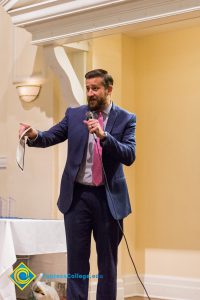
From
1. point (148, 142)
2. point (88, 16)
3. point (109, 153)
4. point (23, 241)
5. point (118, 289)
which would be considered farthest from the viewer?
point (148, 142)

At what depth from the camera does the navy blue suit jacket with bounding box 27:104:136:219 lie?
2.88 metres

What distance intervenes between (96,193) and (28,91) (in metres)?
2.18

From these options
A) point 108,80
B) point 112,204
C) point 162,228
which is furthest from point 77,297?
point 162,228

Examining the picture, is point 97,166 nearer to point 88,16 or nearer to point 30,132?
point 30,132

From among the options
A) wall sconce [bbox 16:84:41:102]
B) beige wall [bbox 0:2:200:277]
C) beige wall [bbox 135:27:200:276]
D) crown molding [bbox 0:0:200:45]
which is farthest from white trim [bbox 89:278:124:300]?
crown molding [bbox 0:0:200:45]

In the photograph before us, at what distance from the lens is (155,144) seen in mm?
5051

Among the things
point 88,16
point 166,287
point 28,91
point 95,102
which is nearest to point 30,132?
point 95,102

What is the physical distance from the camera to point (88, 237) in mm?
2900

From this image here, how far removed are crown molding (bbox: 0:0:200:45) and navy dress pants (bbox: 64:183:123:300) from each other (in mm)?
1332

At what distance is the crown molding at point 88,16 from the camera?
367 centimetres

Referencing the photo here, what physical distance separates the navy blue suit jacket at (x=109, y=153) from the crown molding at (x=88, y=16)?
3.14 feet

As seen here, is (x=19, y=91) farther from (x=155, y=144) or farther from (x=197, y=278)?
(x=197, y=278)

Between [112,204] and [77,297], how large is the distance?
460 mm

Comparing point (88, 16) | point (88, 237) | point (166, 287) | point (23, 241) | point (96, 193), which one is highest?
point (88, 16)
